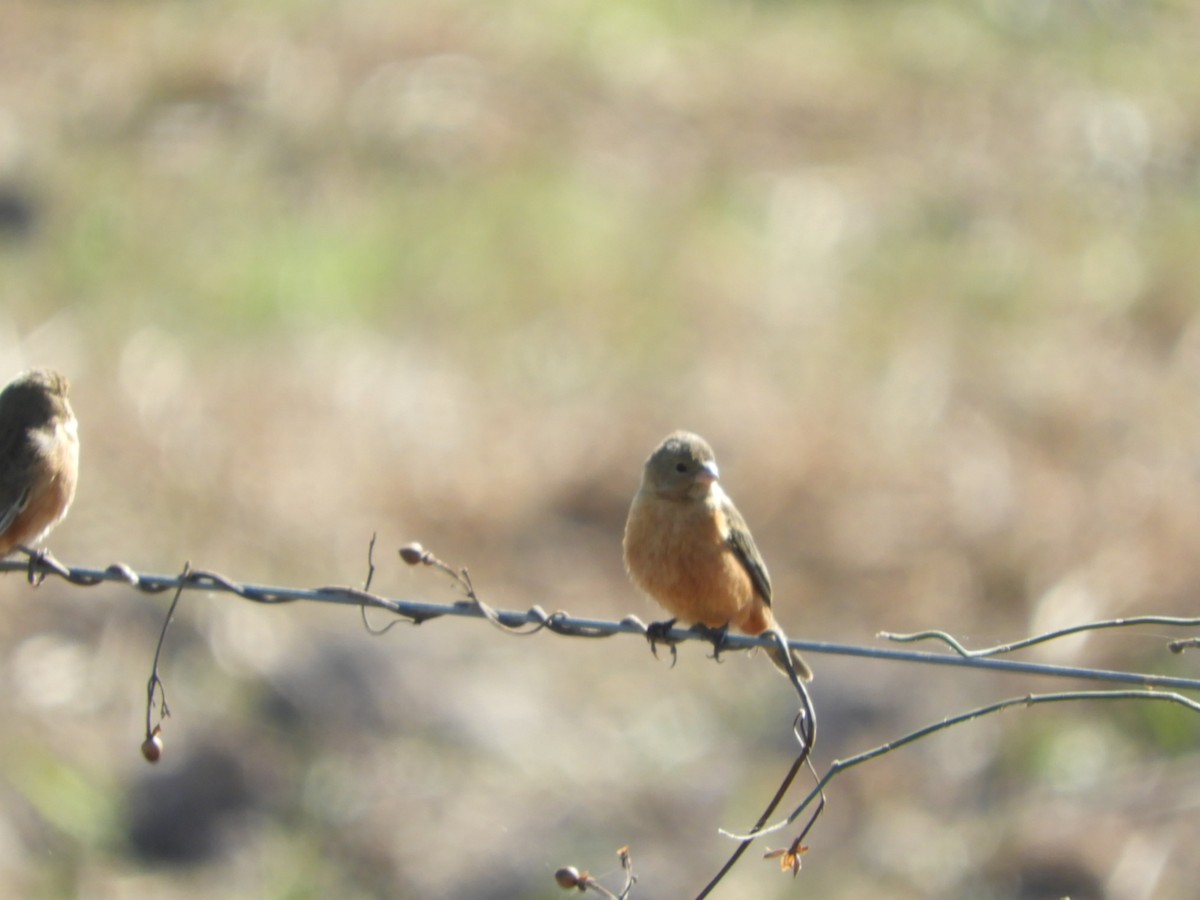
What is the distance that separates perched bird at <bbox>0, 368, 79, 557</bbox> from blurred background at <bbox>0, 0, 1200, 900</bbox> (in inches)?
127

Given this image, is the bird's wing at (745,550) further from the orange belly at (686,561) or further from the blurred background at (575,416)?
the blurred background at (575,416)

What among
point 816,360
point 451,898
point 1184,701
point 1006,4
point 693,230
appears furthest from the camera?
point 1006,4

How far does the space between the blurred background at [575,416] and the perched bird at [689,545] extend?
3.05m

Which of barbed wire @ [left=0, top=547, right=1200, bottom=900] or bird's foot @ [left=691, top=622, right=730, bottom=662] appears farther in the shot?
bird's foot @ [left=691, top=622, right=730, bottom=662]

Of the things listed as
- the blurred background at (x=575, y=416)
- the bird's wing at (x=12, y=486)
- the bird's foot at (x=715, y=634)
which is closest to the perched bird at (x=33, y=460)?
the bird's wing at (x=12, y=486)

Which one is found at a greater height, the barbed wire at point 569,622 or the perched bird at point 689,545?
the perched bird at point 689,545

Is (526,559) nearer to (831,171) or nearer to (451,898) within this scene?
(451,898)

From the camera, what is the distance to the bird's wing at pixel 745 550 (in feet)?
21.9

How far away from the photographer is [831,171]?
17.1 meters

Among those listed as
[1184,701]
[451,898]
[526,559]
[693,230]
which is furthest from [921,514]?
[1184,701]

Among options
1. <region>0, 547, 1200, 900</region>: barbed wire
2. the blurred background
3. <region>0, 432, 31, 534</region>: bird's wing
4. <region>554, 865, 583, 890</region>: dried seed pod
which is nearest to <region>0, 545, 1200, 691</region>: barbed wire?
<region>0, 547, 1200, 900</region>: barbed wire

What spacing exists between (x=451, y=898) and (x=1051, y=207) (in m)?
9.55

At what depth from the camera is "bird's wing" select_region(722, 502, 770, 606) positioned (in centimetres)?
668

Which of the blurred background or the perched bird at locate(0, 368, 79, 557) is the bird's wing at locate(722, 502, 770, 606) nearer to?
the perched bird at locate(0, 368, 79, 557)
